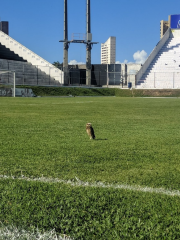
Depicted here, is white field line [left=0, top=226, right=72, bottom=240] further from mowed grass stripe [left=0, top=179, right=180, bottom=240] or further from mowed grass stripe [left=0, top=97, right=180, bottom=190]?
mowed grass stripe [left=0, top=97, right=180, bottom=190]

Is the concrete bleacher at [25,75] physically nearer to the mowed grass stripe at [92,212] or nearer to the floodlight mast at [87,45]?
the floodlight mast at [87,45]

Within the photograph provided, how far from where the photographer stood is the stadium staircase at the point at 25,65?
4236cm

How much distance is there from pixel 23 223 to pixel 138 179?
4.74ft

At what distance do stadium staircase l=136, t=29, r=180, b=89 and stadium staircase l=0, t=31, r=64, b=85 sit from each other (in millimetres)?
12830

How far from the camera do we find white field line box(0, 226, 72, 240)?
79.7 inches

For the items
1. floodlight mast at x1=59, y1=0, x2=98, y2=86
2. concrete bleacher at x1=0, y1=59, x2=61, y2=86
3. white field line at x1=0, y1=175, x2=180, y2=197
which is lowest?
white field line at x1=0, y1=175, x2=180, y2=197

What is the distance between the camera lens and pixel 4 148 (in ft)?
15.6

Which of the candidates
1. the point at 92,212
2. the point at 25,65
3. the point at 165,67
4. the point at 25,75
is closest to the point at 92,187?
the point at 92,212

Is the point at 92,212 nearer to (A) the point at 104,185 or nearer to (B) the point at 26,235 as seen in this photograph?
(B) the point at 26,235

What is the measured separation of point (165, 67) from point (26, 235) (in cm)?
5221

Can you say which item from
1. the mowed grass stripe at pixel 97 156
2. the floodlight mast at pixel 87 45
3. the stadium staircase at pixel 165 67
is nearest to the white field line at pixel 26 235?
the mowed grass stripe at pixel 97 156

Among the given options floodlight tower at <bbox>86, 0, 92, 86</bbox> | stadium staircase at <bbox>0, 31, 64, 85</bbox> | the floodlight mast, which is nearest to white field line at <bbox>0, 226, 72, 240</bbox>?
stadium staircase at <bbox>0, 31, 64, 85</bbox>

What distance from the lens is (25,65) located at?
4481 centimetres

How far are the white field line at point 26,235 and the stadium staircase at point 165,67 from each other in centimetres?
4725
